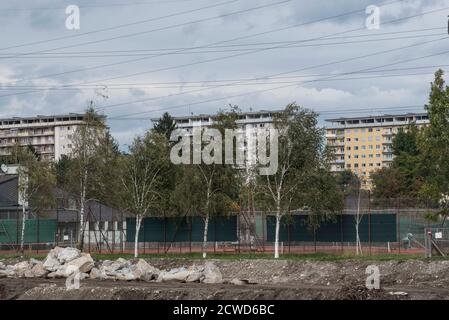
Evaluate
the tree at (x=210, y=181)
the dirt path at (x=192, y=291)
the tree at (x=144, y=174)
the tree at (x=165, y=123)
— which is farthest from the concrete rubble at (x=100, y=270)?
the tree at (x=165, y=123)

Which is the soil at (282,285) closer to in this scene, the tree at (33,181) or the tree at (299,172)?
the tree at (299,172)

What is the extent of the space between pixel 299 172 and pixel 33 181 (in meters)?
19.7

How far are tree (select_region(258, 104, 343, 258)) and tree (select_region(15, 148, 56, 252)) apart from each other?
17.1 meters

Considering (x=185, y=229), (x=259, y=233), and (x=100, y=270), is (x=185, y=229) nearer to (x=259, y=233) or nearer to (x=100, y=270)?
(x=259, y=233)

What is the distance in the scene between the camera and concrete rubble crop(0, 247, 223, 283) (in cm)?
3569

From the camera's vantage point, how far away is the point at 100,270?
3909 centimetres

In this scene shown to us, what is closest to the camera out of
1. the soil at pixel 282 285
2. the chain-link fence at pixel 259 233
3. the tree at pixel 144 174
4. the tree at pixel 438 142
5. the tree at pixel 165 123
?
the soil at pixel 282 285

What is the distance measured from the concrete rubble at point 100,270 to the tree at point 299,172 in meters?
6.82

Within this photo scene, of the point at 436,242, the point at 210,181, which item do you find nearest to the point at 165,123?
the point at 210,181

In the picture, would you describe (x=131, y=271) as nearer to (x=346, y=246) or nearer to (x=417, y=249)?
(x=346, y=246)

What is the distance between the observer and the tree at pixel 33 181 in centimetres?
5316

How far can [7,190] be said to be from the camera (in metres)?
70.3
